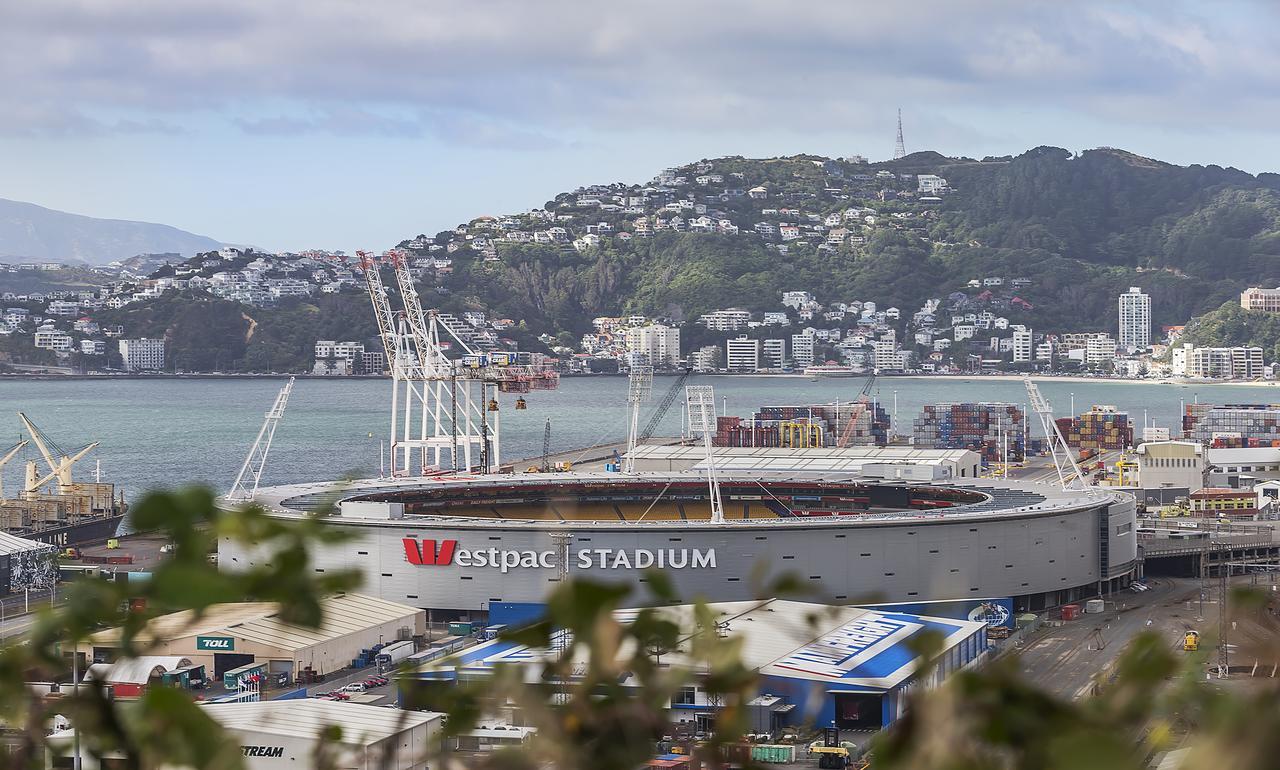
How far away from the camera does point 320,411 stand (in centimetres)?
7200

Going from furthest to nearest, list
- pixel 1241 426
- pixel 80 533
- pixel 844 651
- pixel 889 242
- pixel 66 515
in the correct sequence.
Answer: pixel 889 242 < pixel 1241 426 < pixel 66 515 < pixel 80 533 < pixel 844 651

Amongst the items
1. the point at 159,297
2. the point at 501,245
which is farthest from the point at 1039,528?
the point at 501,245

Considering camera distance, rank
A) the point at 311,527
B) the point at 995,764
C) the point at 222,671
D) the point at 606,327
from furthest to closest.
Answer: the point at 606,327
the point at 222,671
the point at 311,527
the point at 995,764

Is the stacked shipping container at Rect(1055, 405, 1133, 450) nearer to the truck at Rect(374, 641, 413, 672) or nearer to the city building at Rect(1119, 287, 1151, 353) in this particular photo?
the truck at Rect(374, 641, 413, 672)

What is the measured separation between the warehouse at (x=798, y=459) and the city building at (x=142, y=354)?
202ft

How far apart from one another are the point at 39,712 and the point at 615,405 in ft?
255

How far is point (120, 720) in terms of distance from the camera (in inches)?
45.3

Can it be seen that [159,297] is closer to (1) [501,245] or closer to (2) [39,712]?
(1) [501,245]

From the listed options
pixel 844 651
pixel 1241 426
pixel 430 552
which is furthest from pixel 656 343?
pixel 844 651

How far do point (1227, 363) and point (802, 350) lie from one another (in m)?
25.0

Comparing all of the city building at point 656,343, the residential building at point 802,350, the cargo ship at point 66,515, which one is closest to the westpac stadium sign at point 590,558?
the cargo ship at point 66,515

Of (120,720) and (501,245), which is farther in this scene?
(501,245)

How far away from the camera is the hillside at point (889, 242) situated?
106875mm

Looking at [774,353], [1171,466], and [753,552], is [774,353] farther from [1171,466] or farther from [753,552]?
[753,552]
